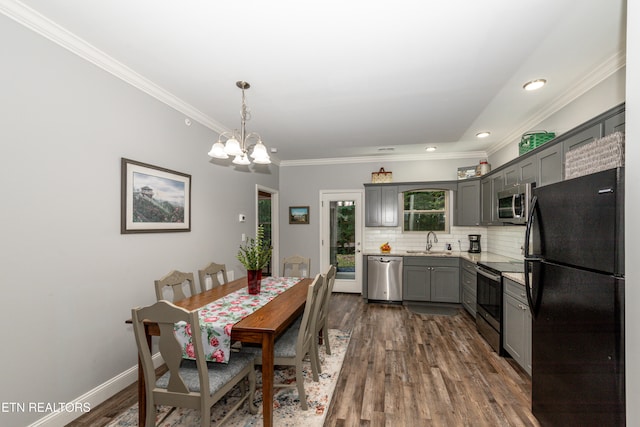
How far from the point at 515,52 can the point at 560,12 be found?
1.31ft

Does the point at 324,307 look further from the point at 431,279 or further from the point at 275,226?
the point at 275,226

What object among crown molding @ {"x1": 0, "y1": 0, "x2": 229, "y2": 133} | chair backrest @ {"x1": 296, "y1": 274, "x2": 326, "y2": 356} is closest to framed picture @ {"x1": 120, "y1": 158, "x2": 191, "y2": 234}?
crown molding @ {"x1": 0, "y1": 0, "x2": 229, "y2": 133}

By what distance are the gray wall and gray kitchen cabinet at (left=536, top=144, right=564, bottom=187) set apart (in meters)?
3.74

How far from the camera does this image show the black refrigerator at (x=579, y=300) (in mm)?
1330

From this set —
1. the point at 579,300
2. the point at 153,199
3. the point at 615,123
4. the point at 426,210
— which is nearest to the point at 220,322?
the point at 153,199

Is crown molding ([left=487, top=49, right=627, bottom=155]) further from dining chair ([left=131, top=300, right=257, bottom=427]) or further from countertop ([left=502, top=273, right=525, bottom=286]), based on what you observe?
dining chair ([left=131, top=300, right=257, bottom=427])

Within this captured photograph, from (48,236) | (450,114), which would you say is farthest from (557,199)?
(48,236)

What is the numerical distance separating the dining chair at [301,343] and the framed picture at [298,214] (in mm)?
3588

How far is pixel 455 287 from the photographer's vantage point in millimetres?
4754

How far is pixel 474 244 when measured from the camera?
5012 millimetres

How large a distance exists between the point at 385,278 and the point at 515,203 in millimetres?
2436

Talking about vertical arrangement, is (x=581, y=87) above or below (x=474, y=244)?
above

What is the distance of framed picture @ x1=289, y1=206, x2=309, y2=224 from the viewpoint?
19.6 ft

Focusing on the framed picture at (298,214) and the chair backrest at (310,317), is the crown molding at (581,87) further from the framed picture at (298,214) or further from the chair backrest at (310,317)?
the framed picture at (298,214)
